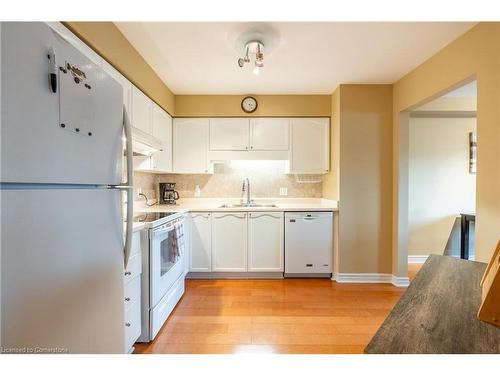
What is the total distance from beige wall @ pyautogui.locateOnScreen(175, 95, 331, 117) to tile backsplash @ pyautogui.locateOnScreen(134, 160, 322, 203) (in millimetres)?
747

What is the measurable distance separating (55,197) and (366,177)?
3108mm

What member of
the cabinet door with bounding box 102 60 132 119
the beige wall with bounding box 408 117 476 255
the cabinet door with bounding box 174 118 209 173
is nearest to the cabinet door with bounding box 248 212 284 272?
the cabinet door with bounding box 174 118 209 173

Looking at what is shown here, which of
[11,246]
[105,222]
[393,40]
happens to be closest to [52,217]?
[11,246]

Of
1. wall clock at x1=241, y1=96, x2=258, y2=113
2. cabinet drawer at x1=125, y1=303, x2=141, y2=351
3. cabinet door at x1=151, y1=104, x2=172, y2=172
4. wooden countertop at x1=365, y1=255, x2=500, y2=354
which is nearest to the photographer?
wooden countertop at x1=365, y1=255, x2=500, y2=354

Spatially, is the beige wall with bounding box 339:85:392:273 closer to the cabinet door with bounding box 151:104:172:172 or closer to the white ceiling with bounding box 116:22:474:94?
the white ceiling with bounding box 116:22:474:94

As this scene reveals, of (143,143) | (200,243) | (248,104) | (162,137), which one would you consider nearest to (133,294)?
(143,143)

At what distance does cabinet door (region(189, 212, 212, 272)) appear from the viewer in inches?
123

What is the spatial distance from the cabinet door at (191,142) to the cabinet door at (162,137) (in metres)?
0.12

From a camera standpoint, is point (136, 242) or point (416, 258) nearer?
point (136, 242)

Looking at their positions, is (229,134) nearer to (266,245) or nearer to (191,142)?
(191,142)

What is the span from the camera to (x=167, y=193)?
353cm

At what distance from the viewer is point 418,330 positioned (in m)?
0.70

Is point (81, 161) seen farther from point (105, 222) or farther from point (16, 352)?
point (16, 352)
